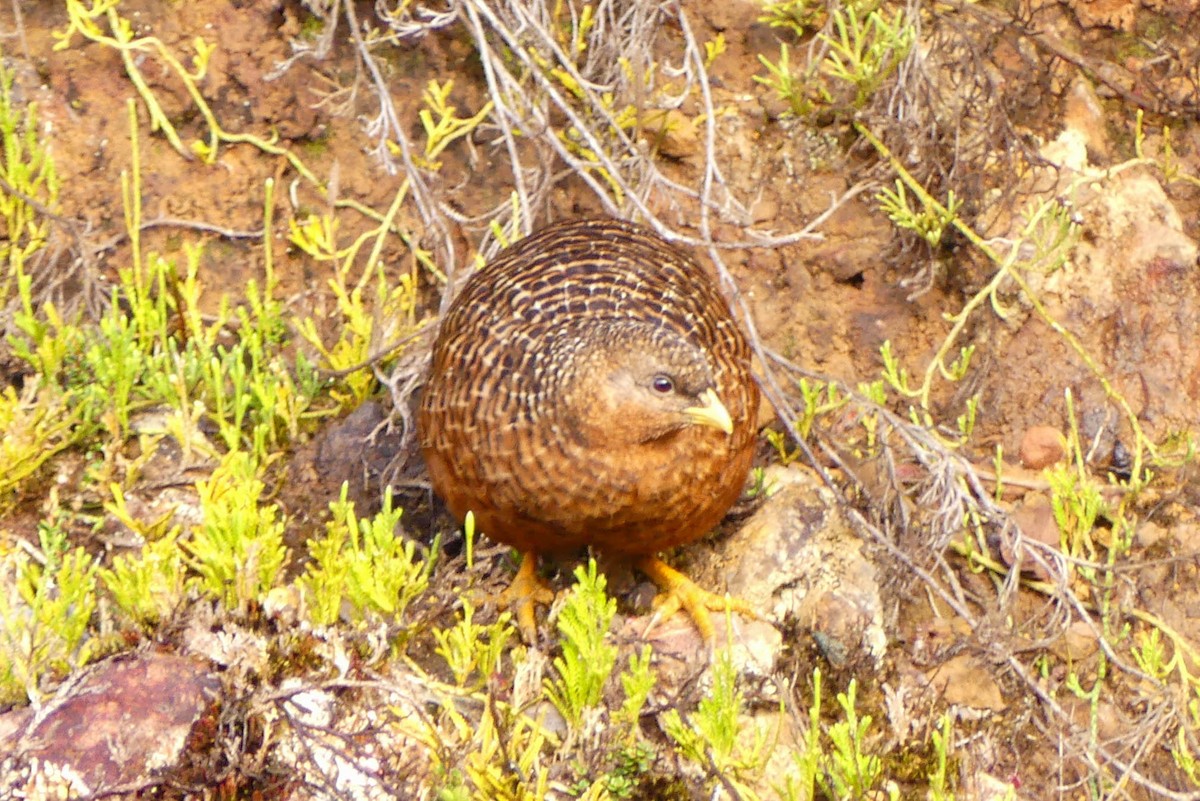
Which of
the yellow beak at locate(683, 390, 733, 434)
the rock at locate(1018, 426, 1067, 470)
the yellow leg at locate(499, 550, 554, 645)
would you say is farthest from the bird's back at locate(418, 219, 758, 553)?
the rock at locate(1018, 426, 1067, 470)

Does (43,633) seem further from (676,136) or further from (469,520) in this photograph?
(676,136)

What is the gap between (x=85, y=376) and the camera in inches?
184

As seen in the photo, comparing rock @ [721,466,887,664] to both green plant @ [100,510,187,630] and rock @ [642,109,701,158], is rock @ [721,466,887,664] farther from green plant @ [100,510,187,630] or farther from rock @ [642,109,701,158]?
green plant @ [100,510,187,630]

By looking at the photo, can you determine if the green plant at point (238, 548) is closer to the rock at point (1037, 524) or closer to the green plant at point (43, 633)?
the green plant at point (43, 633)

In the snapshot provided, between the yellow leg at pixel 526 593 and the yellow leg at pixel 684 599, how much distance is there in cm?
35

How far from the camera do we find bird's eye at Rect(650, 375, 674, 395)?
3797 millimetres

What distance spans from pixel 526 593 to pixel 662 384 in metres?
1.02

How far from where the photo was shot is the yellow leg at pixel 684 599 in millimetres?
4312

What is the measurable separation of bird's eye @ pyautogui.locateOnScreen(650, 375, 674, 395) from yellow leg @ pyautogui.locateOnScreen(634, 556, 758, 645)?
0.80 m

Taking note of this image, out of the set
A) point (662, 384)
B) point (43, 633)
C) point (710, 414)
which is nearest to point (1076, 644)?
point (710, 414)

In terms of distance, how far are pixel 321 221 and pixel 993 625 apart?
9.64ft

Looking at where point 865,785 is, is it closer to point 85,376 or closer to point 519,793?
point 519,793

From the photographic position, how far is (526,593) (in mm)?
4445

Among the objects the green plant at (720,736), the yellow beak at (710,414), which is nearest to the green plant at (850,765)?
the green plant at (720,736)
